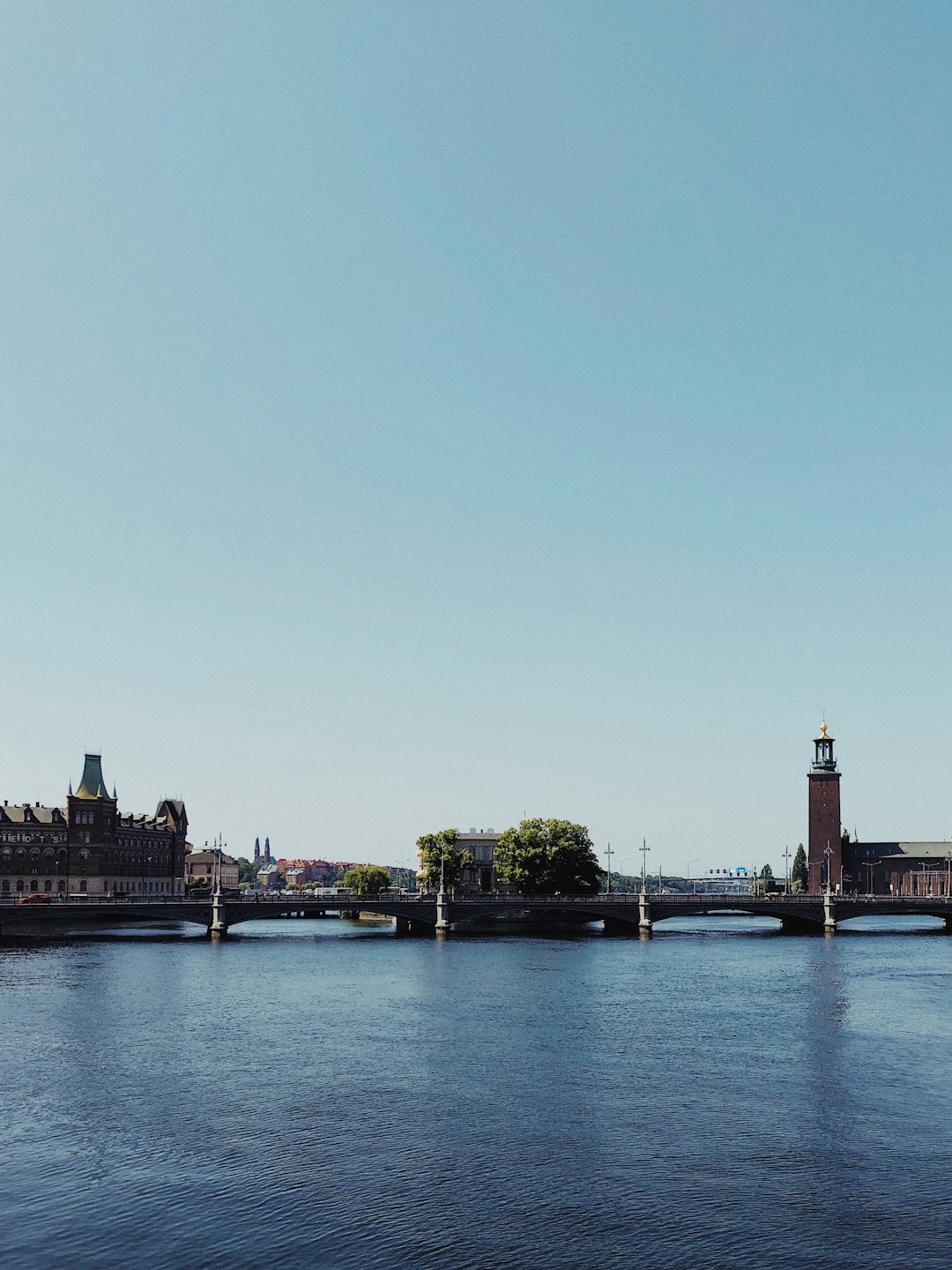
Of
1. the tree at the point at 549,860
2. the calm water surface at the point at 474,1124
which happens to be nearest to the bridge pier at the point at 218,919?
the calm water surface at the point at 474,1124

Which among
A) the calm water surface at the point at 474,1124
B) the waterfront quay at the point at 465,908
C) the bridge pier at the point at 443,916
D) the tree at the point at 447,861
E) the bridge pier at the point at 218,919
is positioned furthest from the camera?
the tree at the point at 447,861

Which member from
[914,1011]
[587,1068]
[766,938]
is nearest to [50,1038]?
[587,1068]

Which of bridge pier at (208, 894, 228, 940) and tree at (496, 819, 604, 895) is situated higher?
tree at (496, 819, 604, 895)

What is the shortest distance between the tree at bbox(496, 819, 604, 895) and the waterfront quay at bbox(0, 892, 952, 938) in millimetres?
6276

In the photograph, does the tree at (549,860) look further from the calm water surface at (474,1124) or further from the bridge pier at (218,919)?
the calm water surface at (474,1124)

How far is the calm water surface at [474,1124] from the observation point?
35.7 metres

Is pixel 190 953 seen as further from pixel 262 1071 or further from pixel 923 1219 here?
pixel 923 1219

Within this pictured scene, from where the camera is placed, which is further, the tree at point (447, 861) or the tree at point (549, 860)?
the tree at point (447, 861)

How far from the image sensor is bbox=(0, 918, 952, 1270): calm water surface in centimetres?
3572

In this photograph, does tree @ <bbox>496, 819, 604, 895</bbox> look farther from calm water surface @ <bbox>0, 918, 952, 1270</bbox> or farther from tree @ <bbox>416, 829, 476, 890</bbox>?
calm water surface @ <bbox>0, 918, 952, 1270</bbox>

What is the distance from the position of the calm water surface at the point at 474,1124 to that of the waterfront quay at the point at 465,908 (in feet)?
138

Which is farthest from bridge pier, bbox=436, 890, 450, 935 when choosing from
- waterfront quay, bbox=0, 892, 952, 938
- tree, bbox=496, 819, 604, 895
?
tree, bbox=496, 819, 604, 895

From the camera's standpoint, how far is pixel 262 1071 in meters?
59.4

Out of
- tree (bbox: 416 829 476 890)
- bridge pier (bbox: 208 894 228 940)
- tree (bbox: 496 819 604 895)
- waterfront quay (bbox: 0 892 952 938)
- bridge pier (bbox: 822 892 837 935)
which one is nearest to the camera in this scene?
waterfront quay (bbox: 0 892 952 938)
